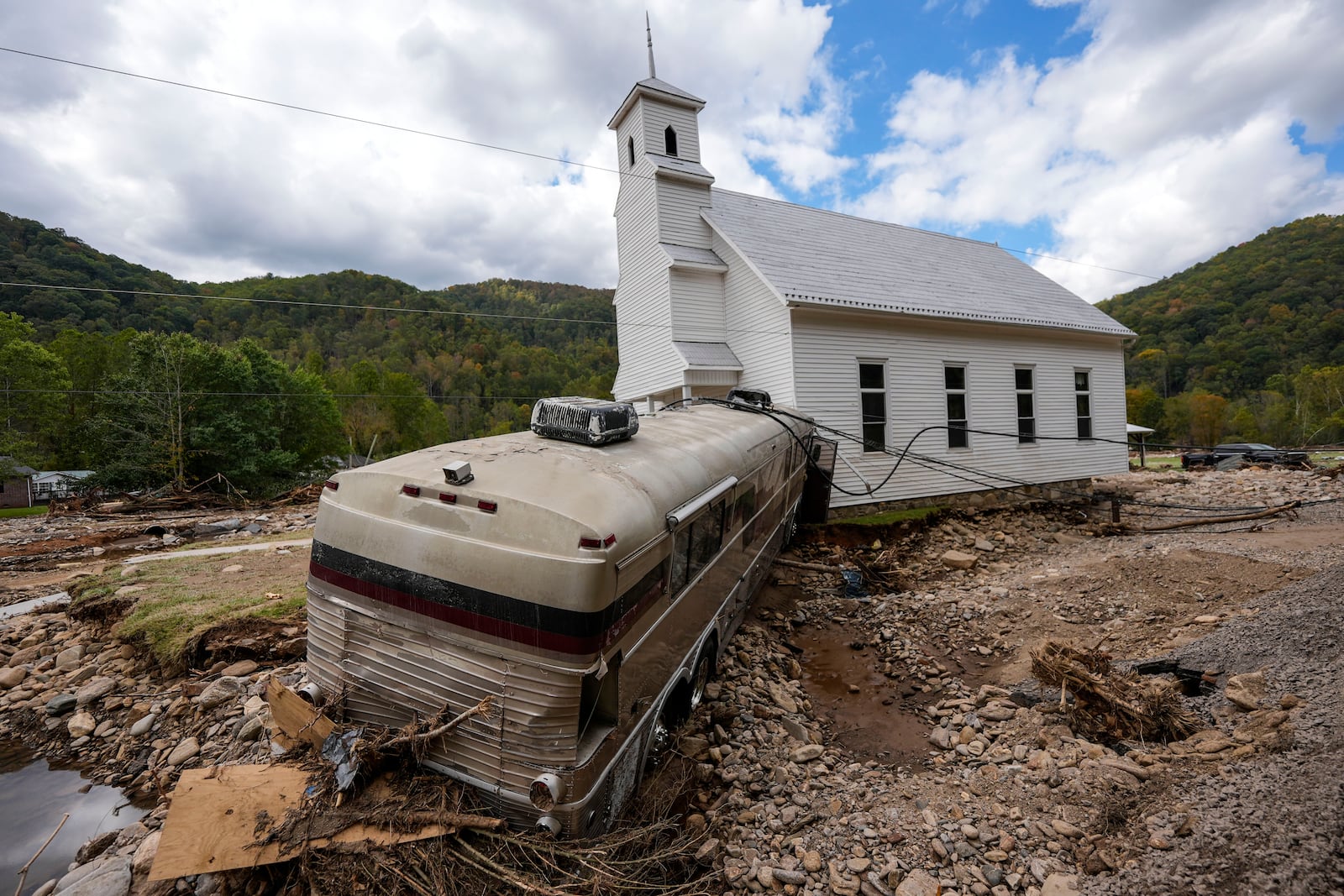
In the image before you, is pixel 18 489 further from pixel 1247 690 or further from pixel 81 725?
pixel 1247 690

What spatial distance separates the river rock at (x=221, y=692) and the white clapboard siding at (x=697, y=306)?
1057 centimetres

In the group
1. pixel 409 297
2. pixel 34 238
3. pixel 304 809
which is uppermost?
pixel 409 297

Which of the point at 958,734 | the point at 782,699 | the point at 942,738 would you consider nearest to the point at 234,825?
the point at 782,699

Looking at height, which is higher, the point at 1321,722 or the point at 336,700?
the point at 336,700

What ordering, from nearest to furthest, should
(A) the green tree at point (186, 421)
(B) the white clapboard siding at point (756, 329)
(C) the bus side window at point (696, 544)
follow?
(C) the bus side window at point (696, 544) < (B) the white clapboard siding at point (756, 329) < (A) the green tree at point (186, 421)

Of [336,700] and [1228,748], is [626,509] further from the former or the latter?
[1228,748]

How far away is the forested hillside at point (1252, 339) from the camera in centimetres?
4991

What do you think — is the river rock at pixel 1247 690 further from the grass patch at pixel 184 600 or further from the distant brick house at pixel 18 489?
the distant brick house at pixel 18 489

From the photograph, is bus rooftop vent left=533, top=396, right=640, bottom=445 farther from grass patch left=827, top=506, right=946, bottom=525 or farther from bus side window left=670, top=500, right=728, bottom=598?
grass patch left=827, top=506, right=946, bottom=525

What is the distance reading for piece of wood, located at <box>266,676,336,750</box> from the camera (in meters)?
3.14

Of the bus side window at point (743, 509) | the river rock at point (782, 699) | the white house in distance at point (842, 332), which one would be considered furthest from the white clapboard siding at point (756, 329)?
the river rock at point (782, 699)

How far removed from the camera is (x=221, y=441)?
1093 inches

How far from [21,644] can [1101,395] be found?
2468cm

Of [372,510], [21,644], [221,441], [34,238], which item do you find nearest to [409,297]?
[34,238]
